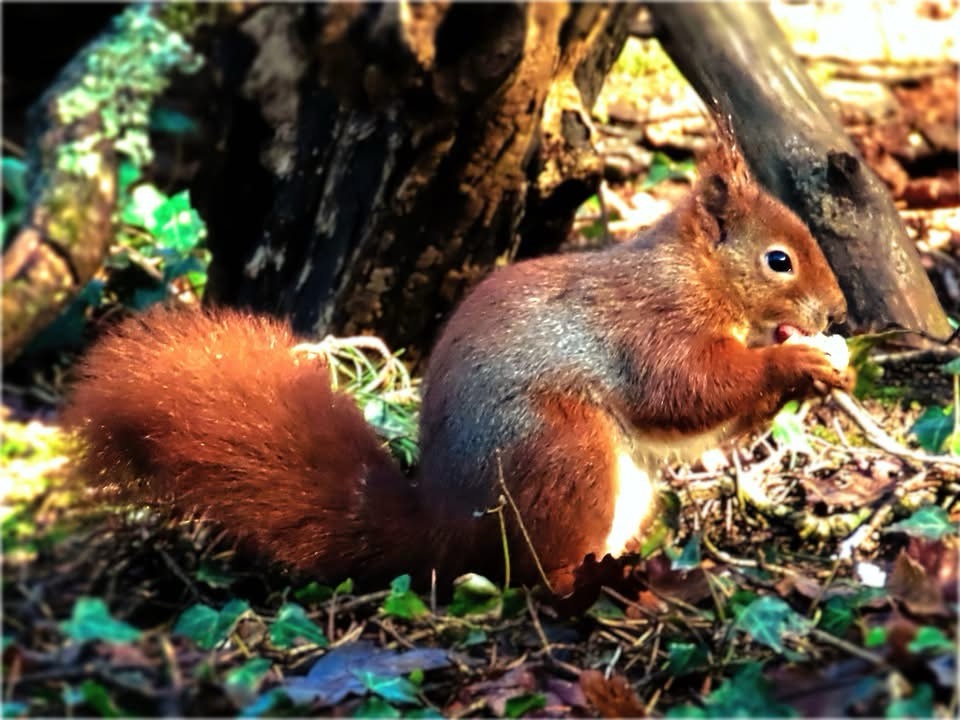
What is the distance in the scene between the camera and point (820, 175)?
2760 mm

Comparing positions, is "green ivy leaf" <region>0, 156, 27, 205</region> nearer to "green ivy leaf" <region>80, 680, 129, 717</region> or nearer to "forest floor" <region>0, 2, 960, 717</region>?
"forest floor" <region>0, 2, 960, 717</region>

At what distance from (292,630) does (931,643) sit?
94 centimetres

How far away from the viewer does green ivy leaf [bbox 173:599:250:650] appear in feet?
5.78

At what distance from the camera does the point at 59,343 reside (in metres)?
3.91

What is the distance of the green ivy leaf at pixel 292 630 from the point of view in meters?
1.80

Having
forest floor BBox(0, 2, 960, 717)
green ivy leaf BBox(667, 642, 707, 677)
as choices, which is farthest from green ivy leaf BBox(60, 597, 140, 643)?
green ivy leaf BBox(667, 642, 707, 677)

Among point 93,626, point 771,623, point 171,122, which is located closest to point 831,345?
point 771,623

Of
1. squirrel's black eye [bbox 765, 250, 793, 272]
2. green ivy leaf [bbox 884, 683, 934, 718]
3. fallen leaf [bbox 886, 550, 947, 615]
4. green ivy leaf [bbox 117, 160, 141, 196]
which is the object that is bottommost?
green ivy leaf [bbox 884, 683, 934, 718]

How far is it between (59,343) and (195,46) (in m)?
1.07

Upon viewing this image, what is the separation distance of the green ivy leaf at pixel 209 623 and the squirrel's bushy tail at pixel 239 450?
328 mm

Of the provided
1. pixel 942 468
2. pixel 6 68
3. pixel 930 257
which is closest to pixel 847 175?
pixel 942 468

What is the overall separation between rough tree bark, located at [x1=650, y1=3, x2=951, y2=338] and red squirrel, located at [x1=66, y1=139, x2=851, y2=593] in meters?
0.35

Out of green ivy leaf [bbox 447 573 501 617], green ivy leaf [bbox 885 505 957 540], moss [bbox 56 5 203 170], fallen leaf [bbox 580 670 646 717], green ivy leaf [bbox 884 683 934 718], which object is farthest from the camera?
moss [bbox 56 5 203 170]

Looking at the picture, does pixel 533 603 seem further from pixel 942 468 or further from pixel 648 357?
pixel 942 468
